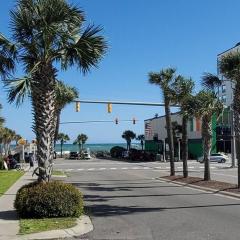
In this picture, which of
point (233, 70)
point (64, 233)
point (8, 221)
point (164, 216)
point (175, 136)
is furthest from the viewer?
point (175, 136)

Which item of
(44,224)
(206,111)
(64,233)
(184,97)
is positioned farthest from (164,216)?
(184,97)

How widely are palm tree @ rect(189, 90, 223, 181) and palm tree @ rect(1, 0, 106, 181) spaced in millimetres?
13983

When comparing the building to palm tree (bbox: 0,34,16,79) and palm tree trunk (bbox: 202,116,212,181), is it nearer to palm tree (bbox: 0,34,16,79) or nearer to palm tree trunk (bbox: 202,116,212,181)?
palm tree trunk (bbox: 202,116,212,181)

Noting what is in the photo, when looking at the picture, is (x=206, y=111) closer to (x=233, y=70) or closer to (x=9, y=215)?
(x=233, y=70)

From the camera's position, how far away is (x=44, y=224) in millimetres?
13195

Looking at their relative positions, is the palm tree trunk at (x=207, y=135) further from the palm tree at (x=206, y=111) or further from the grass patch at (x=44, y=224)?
the grass patch at (x=44, y=224)

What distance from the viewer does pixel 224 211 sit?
16.3 metres

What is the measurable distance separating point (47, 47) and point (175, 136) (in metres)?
67.2

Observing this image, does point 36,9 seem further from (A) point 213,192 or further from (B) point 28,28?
(A) point 213,192

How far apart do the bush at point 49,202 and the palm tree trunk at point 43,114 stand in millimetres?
826

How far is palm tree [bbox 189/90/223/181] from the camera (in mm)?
28875

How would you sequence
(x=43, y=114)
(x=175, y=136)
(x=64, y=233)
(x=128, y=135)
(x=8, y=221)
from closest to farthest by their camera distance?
(x=64, y=233), (x=8, y=221), (x=43, y=114), (x=175, y=136), (x=128, y=135)

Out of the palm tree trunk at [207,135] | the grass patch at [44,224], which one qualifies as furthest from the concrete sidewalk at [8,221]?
the palm tree trunk at [207,135]

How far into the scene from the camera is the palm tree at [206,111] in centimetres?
2888
